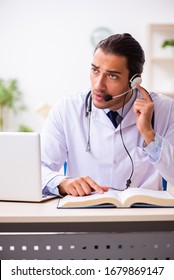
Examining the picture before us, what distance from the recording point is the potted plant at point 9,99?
5906 mm

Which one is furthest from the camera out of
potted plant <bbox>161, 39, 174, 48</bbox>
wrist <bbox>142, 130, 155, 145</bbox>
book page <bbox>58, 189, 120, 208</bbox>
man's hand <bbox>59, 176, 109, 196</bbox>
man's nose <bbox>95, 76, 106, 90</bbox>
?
potted plant <bbox>161, 39, 174, 48</bbox>

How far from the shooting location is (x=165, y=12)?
589 centimetres

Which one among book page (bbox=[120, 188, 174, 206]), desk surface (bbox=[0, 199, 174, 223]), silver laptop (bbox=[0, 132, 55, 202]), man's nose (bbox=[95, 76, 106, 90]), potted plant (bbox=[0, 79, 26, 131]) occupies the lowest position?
potted plant (bbox=[0, 79, 26, 131])

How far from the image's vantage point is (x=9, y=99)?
19.4 ft

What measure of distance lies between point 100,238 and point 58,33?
467 centimetres

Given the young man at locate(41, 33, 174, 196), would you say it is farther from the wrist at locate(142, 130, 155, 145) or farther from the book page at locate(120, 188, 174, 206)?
the book page at locate(120, 188, 174, 206)

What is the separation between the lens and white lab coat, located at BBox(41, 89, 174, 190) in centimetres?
218

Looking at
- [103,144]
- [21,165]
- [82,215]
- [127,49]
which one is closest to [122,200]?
[82,215]

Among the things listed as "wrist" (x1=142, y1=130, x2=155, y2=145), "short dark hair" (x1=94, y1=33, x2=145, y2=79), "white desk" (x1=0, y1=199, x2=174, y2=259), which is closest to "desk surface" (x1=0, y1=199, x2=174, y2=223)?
"white desk" (x1=0, y1=199, x2=174, y2=259)

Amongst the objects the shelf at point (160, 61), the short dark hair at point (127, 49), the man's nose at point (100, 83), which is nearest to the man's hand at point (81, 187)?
the man's nose at point (100, 83)

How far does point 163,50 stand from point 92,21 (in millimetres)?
885

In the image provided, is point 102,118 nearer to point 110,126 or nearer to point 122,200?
point 110,126

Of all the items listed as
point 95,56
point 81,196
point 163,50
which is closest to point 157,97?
point 95,56

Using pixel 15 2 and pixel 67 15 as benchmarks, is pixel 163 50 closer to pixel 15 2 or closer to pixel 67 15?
pixel 67 15
